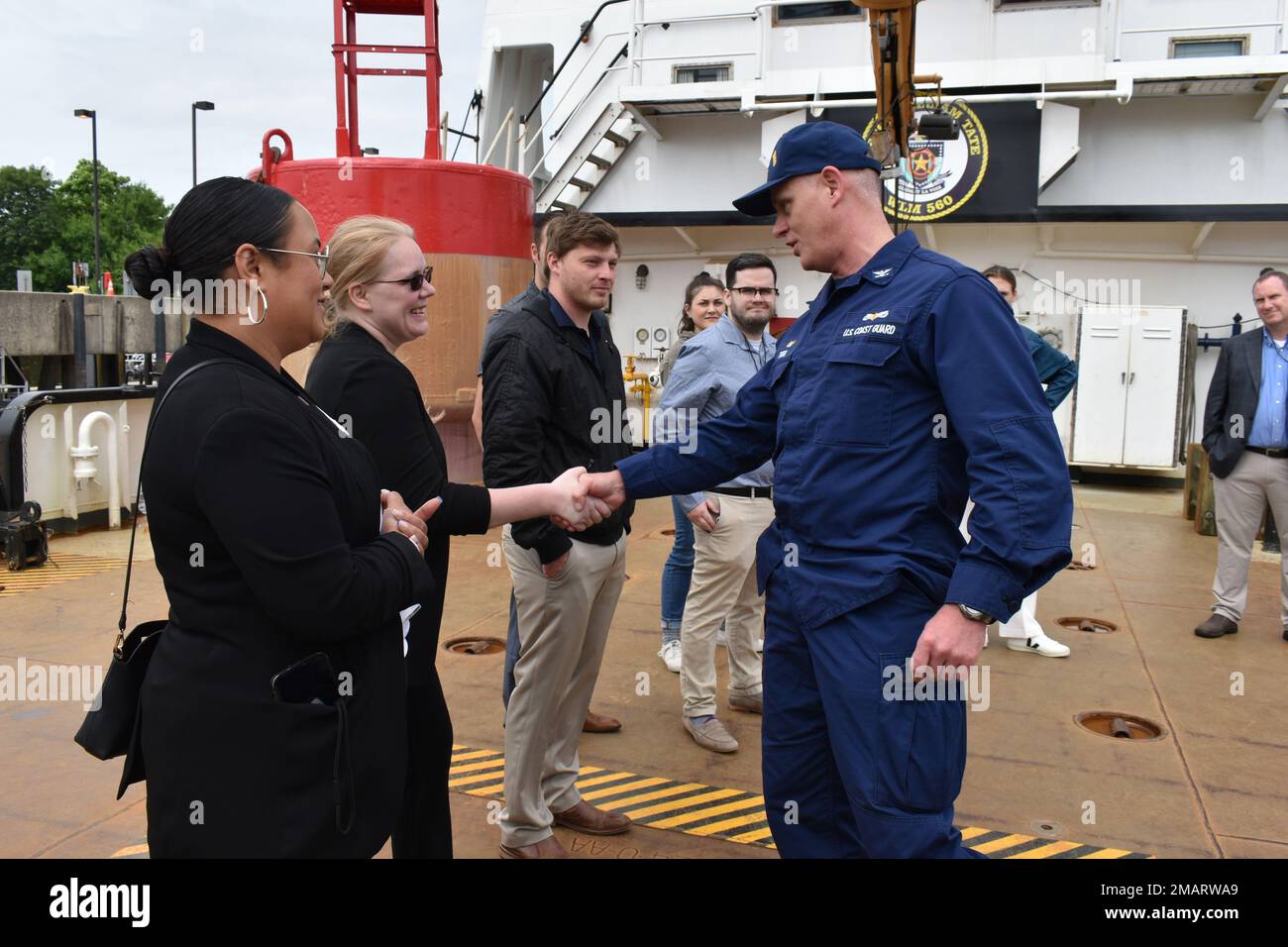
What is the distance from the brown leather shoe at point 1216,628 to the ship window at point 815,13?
28.6 feet

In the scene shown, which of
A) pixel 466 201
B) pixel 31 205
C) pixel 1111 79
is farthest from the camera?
pixel 31 205

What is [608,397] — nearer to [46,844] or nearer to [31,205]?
[46,844]

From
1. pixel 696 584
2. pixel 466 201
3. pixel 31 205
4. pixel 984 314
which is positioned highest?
pixel 31 205

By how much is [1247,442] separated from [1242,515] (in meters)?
0.47

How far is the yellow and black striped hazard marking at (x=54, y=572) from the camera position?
22.4ft

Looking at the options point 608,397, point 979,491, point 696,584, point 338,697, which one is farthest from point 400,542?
point 696,584

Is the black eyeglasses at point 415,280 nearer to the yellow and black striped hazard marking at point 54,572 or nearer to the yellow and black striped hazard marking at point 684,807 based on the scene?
the yellow and black striped hazard marking at point 684,807

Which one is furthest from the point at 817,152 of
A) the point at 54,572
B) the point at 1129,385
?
the point at 1129,385

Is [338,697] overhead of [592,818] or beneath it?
overhead

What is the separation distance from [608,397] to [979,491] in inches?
73.2

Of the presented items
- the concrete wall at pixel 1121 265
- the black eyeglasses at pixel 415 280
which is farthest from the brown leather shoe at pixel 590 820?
the concrete wall at pixel 1121 265

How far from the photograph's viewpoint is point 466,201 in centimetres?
811

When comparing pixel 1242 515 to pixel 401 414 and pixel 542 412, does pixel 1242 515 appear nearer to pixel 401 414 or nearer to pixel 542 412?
pixel 542 412

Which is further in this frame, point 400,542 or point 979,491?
point 979,491
